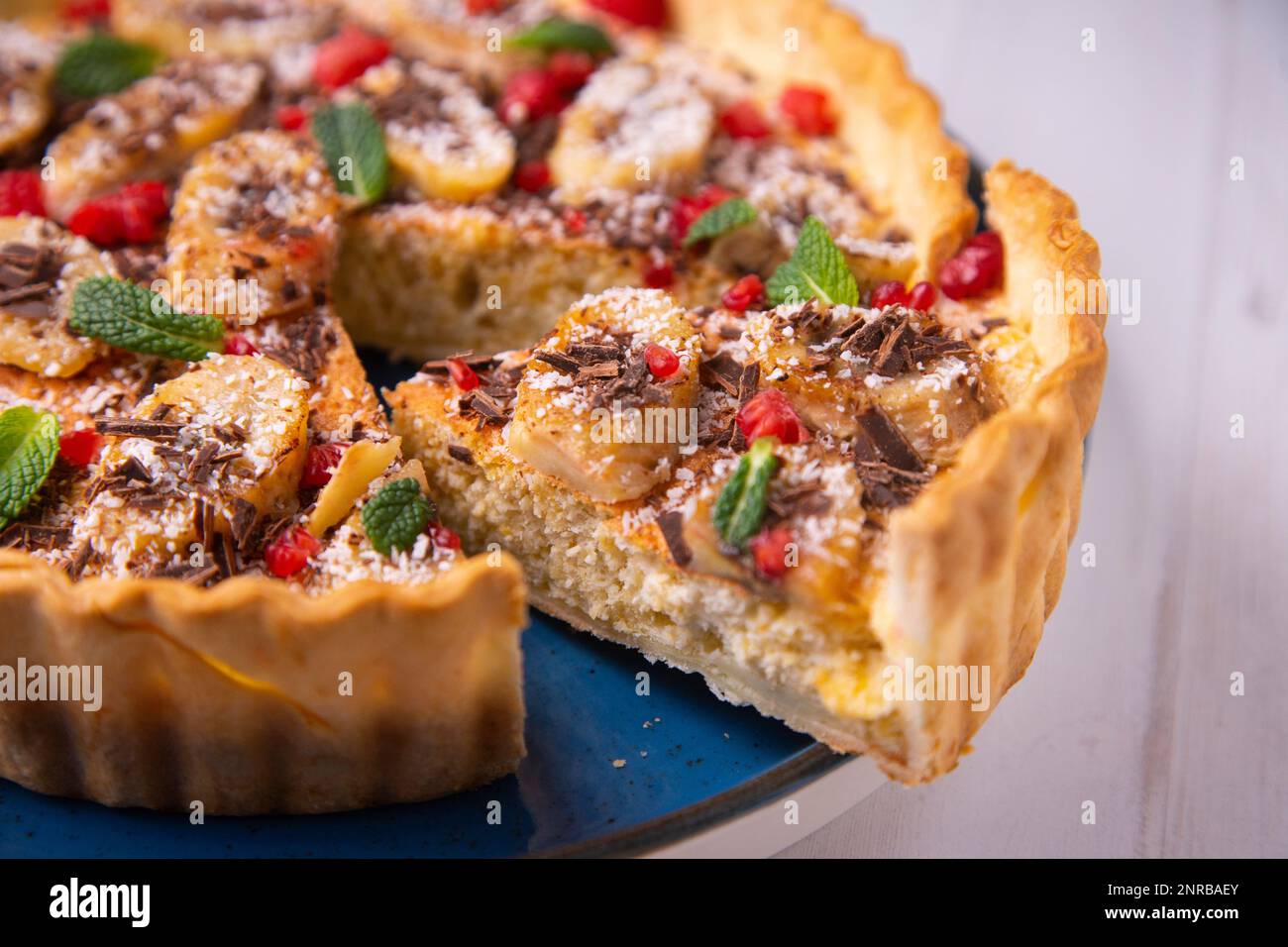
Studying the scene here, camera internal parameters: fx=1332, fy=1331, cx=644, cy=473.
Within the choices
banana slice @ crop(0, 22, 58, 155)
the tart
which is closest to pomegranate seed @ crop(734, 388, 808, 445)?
the tart

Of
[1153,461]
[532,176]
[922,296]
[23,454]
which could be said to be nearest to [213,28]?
[532,176]

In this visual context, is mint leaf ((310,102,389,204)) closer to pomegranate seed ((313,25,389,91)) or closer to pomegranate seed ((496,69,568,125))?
pomegranate seed ((313,25,389,91))

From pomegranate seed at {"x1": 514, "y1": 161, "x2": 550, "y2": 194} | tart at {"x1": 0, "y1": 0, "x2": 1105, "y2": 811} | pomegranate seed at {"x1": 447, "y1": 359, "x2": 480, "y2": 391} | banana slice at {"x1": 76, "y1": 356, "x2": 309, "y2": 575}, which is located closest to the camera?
tart at {"x1": 0, "y1": 0, "x2": 1105, "y2": 811}

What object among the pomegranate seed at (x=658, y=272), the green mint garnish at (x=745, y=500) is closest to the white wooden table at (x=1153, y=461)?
the green mint garnish at (x=745, y=500)

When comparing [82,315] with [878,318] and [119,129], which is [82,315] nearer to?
[119,129]

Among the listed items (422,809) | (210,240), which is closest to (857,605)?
(422,809)

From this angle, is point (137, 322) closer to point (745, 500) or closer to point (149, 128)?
point (149, 128)
